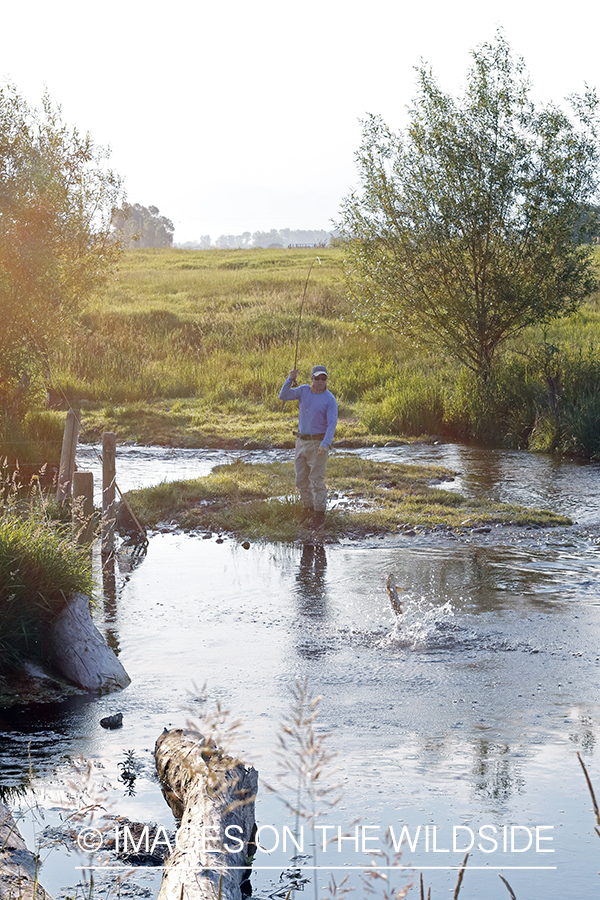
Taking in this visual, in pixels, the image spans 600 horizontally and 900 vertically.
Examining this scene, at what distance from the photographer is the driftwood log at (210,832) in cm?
417

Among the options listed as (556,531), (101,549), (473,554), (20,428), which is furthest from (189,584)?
(20,428)

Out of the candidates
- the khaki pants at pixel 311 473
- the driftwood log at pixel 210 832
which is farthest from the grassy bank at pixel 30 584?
the khaki pants at pixel 311 473

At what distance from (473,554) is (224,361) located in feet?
66.3

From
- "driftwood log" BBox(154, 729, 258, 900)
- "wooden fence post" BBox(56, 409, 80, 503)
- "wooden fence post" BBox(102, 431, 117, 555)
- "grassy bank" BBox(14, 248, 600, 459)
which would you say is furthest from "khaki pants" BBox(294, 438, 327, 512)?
"driftwood log" BBox(154, 729, 258, 900)

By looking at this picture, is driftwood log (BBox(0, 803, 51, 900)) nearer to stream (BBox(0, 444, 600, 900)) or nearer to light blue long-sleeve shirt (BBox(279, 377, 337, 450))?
stream (BBox(0, 444, 600, 900))

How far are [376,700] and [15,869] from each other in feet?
13.7

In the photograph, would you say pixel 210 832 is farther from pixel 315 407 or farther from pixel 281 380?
pixel 281 380

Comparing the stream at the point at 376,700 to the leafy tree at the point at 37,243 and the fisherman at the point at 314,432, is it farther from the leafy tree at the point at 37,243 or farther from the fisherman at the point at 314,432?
the leafy tree at the point at 37,243

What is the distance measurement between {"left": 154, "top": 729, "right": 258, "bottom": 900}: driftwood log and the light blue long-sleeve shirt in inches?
320

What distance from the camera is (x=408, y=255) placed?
955 inches

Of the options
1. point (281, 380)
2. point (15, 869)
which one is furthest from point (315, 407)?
point (281, 380)

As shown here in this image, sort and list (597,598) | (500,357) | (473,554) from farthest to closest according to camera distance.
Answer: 1. (500,357)
2. (473,554)
3. (597,598)

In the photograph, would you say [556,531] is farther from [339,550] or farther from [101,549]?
[101,549]

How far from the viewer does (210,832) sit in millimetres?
4602
